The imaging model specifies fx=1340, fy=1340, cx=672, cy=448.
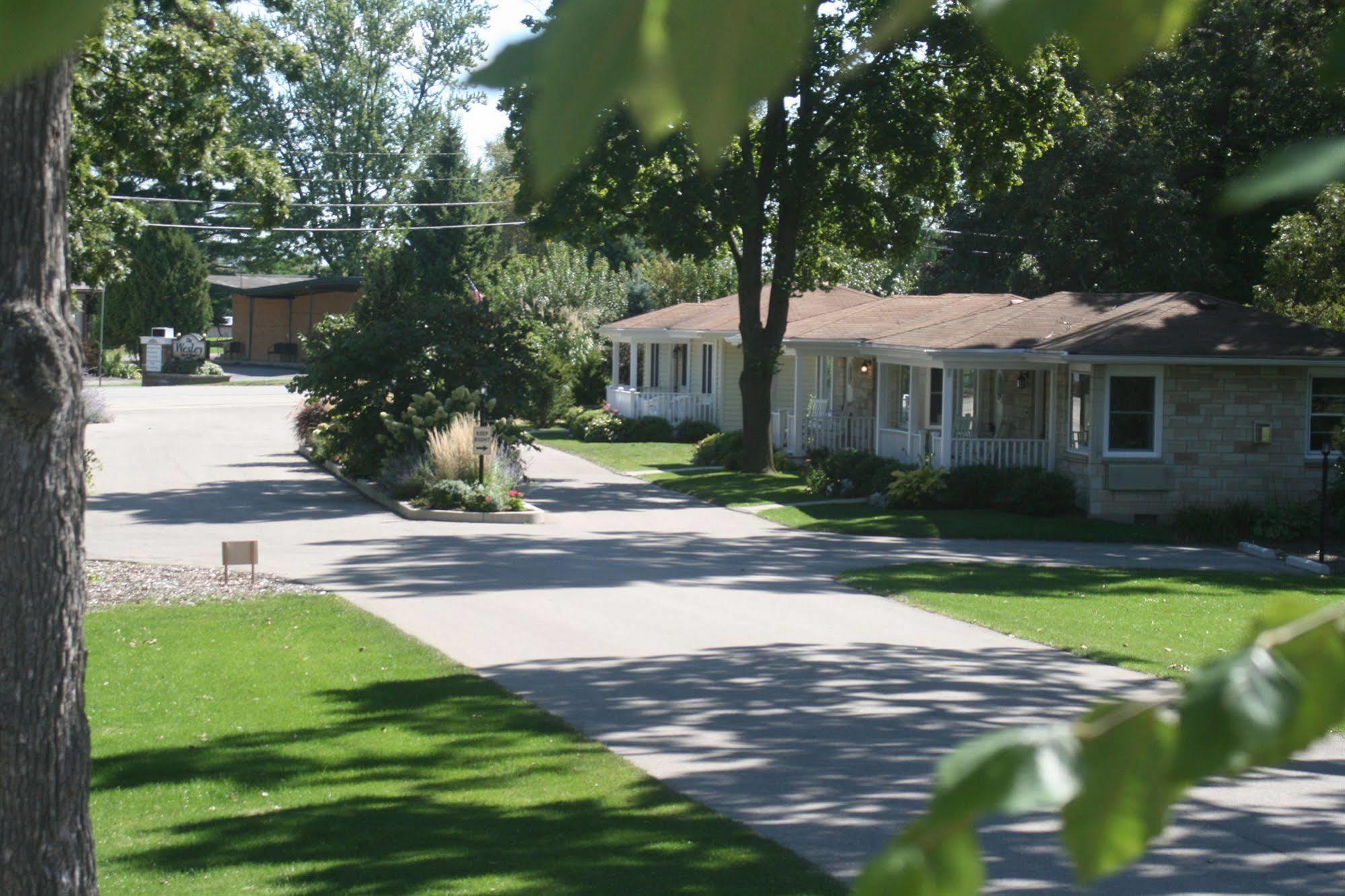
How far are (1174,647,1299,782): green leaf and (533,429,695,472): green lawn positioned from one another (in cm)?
3218

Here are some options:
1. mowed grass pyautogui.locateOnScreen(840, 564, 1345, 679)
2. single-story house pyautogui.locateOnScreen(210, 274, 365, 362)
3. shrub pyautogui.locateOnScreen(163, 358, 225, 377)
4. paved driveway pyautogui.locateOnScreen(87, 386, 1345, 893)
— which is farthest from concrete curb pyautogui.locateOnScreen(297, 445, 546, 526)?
single-story house pyautogui.locateOnScreen(210, 274, 365, 362)

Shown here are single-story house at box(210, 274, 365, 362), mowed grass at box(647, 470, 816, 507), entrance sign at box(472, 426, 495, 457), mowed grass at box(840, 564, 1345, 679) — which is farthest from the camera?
single-story house at box(210, 274, 365, 362)

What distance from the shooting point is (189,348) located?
66188 mm

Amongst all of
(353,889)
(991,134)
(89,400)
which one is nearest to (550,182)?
(353,889)

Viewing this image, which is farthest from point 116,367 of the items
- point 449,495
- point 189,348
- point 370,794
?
point 370,794

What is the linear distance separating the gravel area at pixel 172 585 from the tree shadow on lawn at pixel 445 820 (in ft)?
20.4

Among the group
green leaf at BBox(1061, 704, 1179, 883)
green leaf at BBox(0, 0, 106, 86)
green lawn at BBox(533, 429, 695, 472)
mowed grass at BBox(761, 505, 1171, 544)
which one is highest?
green leaf at BBox(0, 0, 106, 86)

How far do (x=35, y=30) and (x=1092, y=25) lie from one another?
61 cm

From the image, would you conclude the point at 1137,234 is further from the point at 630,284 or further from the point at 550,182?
the point at 550,182

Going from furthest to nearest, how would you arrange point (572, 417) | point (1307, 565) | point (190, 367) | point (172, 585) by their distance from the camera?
point (190, 367) < point (572, 417) < point (1307, 565) < point (172, 585)

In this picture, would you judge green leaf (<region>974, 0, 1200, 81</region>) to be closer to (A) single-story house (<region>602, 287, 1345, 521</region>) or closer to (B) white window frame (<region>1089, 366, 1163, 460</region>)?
(A) single-story house (<region>602, 287, 1345, 521</region>)

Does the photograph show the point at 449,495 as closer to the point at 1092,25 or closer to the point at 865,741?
the point at 865,741

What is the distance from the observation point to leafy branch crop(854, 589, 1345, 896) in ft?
2.00

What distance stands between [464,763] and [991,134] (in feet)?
69.5
